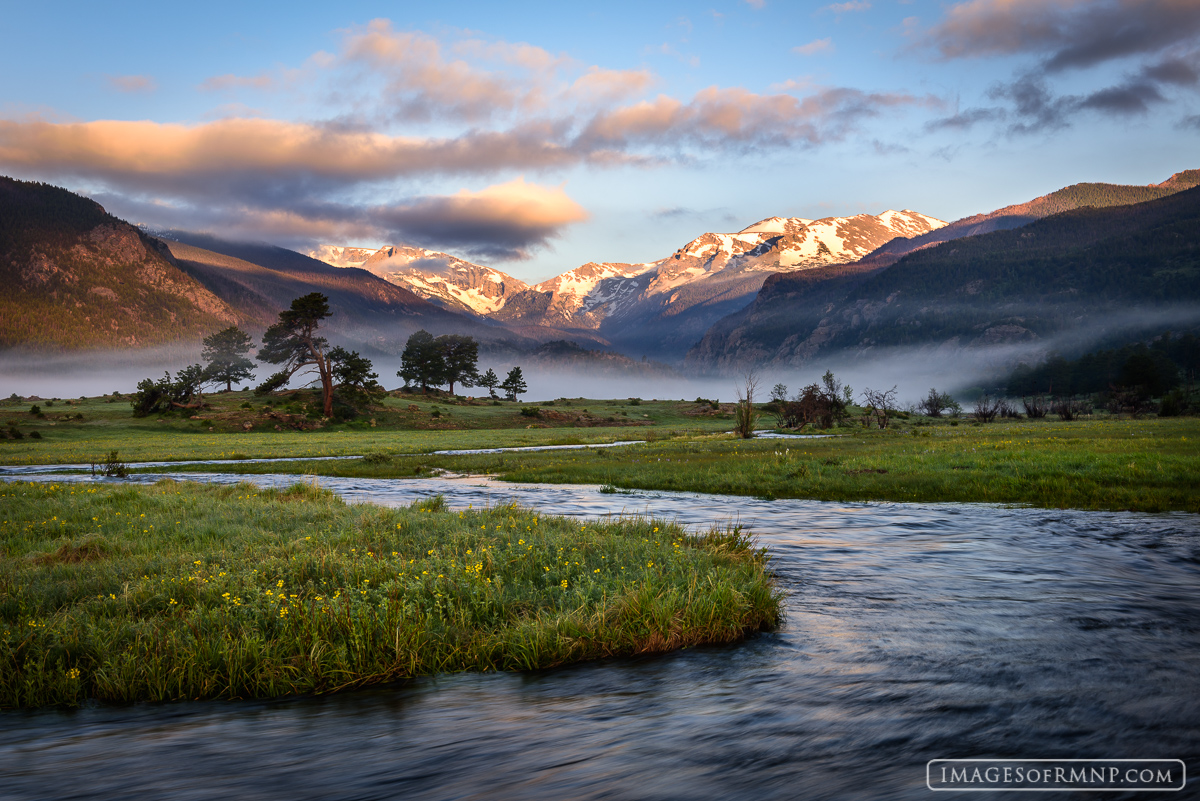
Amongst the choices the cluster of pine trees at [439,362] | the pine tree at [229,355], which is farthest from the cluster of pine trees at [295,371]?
the cluster of pine trees at [439,362]

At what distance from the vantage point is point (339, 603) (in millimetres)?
9086

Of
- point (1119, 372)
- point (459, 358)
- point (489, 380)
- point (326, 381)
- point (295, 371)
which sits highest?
point (459, 358)

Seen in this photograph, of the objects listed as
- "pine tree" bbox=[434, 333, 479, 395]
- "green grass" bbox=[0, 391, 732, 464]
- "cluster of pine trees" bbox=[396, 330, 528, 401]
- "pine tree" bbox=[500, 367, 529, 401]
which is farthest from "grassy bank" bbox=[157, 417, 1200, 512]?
"pine tree" bbox=[500, 367, 529, 401]

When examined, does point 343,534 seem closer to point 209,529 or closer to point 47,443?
point 209,529

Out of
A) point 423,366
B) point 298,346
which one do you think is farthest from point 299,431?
point 423,366

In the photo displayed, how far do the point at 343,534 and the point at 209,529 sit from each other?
389 cm

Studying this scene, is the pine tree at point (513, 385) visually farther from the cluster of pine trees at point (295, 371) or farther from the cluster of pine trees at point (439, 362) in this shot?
the cluster of pine trees at point (295, 371)

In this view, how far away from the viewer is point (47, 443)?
62.4 m

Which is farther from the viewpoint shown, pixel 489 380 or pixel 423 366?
pixel 489 380

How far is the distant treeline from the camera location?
4444 inches

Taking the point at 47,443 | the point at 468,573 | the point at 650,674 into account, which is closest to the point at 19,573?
the point at 468,573

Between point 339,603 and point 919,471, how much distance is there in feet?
82.4

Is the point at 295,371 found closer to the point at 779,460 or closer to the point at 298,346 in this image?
the point at 298,346

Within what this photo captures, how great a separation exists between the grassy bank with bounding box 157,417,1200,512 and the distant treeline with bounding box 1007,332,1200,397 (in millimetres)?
99776
